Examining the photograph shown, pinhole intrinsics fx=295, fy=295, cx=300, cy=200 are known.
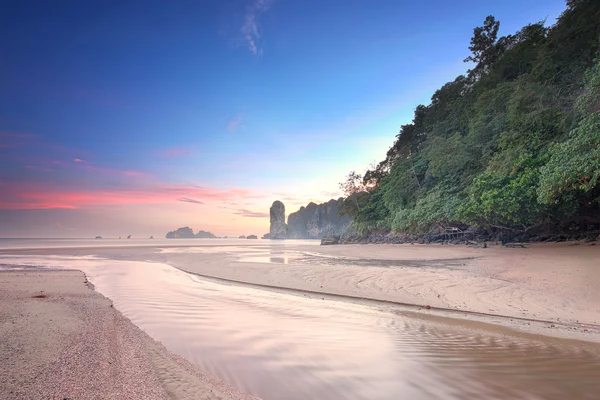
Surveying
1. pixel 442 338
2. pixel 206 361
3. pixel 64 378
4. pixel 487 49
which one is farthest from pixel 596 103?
pixel 487 49

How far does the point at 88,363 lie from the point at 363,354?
3317mm

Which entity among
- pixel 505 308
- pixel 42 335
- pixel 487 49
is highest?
pixel 487 49

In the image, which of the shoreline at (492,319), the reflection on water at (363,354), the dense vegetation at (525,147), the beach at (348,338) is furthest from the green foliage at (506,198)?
the reflection on water at (363,354)

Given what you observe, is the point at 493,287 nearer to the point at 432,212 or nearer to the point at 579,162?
the point at 579,162

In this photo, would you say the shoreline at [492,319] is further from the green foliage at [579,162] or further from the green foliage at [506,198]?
the green foliage at [506,198]

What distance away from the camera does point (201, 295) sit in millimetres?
8570

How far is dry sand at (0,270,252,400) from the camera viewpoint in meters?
2.47

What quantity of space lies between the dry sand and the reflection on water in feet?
1.41

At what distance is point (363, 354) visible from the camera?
13.6ft

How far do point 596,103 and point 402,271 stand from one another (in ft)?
33.8

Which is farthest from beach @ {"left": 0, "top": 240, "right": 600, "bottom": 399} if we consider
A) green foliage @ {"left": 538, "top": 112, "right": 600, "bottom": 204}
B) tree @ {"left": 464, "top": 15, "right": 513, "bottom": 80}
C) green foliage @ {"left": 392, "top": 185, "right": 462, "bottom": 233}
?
tree @ {"left": 464, "top": 15, "right": 513, "bottom": 80}

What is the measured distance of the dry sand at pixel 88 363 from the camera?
2.47 metres

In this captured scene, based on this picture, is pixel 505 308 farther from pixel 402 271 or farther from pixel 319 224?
pixel 319 224

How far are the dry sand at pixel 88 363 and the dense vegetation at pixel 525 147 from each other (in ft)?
43.5
